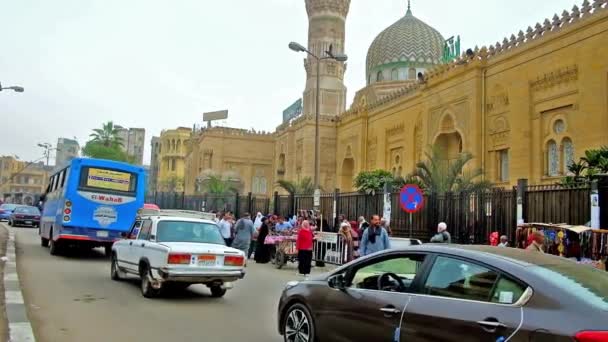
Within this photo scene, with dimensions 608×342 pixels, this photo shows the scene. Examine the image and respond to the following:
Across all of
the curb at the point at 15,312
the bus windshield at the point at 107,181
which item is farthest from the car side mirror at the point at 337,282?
the bus windshield at the point at 107,181

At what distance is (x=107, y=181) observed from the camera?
15820 mm

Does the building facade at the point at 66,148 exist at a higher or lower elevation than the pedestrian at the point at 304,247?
higher

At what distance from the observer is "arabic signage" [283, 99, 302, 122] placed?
55.9 metres

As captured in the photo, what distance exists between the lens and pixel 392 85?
1810 inches

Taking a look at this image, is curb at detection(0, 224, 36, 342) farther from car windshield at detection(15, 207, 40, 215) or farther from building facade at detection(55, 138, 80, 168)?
building facade at detection(55, 138, 80, 168)

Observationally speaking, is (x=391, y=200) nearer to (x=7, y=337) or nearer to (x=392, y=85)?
(x=7, y=337)

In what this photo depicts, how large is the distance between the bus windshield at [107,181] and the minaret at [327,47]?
37.0 m

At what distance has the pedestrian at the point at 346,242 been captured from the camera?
48.6 ft

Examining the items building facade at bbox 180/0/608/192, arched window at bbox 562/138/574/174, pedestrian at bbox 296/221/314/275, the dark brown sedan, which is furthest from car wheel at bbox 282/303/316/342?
arched window at bbox 562/138/574/174

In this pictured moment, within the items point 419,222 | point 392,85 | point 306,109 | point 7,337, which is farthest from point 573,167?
point 306,109

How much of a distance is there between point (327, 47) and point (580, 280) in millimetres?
49529

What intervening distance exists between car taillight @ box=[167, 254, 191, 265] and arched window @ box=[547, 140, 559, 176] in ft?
62.0

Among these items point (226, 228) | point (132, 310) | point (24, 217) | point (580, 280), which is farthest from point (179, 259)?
point (24, 217)

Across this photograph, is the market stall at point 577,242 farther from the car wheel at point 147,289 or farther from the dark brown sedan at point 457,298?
the car wheel at point 147,289
